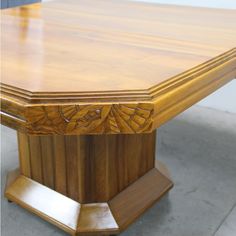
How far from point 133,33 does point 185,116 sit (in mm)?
959

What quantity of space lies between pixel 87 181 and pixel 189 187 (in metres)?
0.45

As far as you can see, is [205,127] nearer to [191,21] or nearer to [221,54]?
[191,21]

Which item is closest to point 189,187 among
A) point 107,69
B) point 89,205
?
point 89,205

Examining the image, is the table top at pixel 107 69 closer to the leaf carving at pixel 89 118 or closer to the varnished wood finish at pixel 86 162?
the leaf carving at pixel 89 118

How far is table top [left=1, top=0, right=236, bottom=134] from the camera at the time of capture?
669mm

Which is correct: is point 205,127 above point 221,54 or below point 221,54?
below

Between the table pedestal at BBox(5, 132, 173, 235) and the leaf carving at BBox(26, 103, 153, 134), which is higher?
the leaf carving at BBox(26, 103, 153, 134)

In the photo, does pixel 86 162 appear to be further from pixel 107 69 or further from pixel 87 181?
pixel 107 69

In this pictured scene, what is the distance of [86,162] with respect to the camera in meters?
1.06

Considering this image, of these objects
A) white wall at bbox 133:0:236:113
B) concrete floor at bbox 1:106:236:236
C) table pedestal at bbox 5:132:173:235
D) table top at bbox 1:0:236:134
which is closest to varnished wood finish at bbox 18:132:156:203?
table pedestal at bbox 5:132:173:235

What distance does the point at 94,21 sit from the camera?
1337mm

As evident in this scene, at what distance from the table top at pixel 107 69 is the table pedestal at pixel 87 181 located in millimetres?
256

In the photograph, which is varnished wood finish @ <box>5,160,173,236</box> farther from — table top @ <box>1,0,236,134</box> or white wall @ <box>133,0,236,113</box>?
white wall @ <box>133,0,236,113</box>

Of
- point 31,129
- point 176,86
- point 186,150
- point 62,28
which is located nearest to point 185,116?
point 186,150
